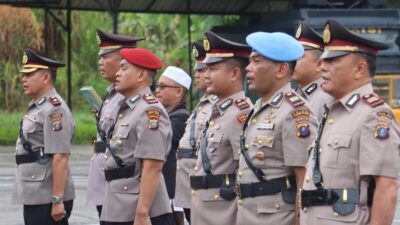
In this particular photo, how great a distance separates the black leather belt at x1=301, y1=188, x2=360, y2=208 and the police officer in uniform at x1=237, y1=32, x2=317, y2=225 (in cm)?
52

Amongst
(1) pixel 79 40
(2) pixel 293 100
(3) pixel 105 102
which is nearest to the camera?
(2) pixel 293 100

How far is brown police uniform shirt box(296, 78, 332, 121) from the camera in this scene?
7.15 metres

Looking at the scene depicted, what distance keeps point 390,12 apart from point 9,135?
8.41m

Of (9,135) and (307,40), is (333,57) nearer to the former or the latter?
(307,40)

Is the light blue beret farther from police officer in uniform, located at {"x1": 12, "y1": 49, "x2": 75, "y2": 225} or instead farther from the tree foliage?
the tree foliage

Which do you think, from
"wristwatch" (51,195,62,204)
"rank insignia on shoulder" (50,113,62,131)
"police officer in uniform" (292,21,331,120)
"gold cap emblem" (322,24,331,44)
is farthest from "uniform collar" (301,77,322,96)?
"wristwatch" (51,195,62,204)

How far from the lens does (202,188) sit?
22.4 ft

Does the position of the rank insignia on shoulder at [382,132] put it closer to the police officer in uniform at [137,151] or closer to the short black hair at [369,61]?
the short black hair at [369,61]

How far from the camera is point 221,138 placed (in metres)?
6.70

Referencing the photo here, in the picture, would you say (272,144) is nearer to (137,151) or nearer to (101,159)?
(137,151)

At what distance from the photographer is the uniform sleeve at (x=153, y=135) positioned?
6.66 meters

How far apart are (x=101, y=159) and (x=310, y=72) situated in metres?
1.52

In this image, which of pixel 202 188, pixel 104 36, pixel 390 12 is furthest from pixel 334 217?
pixel 390 12

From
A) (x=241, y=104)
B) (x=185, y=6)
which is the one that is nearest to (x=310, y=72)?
(x=241, y=104)
